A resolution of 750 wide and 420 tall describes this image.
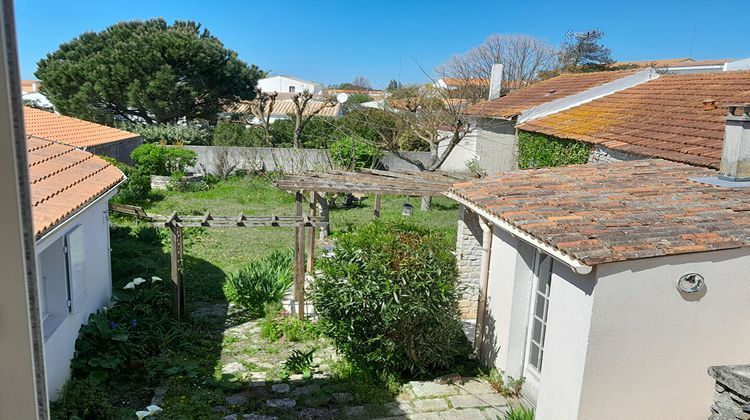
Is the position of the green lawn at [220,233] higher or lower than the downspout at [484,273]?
lower

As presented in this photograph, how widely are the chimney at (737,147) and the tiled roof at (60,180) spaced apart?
29.2 ft

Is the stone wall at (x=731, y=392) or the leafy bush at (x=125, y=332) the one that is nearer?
the stone wall at (x=731, y=392)

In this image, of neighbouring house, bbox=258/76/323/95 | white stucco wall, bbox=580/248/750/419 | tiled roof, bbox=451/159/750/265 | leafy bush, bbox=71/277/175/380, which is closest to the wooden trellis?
leafy bush, bbox=71/277/175/380

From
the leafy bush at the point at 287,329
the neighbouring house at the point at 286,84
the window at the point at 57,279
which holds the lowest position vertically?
the leafy bush at the point at 287,329

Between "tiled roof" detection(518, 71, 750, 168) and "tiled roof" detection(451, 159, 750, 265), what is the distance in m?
0.99

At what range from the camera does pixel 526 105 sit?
1984 cm

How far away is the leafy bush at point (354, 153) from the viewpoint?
79.6 feet

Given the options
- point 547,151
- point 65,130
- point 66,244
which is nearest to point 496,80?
point 547,151

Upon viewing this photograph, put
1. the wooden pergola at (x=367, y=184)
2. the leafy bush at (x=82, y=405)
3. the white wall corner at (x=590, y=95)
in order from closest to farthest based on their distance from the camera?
the leafy bush at (x=82, y=405) < the wooden pergola at (x=367, y=184) < the white wall corner at (x=590, y=95)

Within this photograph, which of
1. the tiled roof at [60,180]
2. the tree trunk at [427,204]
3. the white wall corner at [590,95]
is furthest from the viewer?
the tree trunk at [427,204]

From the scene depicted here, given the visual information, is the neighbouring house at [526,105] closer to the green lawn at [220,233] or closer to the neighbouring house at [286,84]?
the green lawn at [220,233]

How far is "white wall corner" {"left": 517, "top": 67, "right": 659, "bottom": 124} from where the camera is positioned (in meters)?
17.1

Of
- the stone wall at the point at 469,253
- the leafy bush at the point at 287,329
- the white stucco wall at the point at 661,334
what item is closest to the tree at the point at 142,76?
the leafy bush at the point at 287,329

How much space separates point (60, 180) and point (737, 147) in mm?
9894
